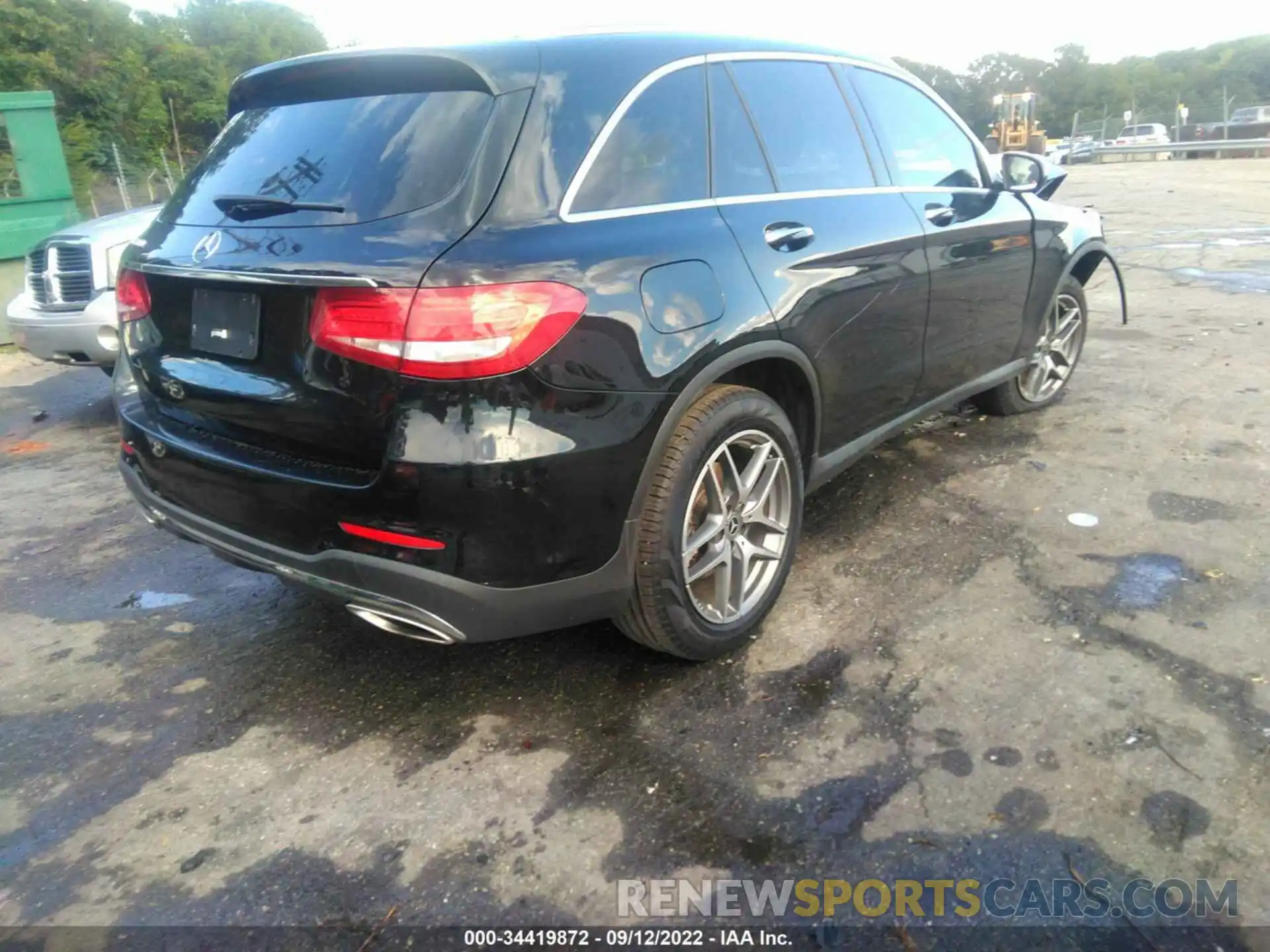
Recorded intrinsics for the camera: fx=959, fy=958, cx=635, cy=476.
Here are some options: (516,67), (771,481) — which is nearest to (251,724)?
(771,481)

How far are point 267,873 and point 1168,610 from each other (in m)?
2.88

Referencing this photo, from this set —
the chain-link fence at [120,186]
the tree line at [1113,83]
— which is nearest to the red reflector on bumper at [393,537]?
the chain-link fence at [120,186]

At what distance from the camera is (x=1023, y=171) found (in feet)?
15.5

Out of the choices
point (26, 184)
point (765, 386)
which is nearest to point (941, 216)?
point (765, 386)

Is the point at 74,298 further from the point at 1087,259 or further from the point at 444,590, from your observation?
the point at 1087,259

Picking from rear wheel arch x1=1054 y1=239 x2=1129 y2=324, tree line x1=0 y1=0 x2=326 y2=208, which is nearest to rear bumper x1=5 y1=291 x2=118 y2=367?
rear wheel arch x1=1054 y1=239 x2=1129 y2=324

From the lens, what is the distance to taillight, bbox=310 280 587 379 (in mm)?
2229

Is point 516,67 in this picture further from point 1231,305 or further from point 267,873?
point 1231,305

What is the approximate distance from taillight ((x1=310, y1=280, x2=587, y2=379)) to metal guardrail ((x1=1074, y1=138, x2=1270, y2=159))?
36140mm

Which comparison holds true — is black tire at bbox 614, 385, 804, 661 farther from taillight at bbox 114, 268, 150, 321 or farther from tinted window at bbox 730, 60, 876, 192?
taillight at bbox 114, 268, 150, 321

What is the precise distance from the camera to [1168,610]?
3232 millimetres

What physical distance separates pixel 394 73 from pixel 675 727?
1.98 m

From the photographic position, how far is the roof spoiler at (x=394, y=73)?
2.48 metres

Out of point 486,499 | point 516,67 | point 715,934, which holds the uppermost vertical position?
point 516,67
